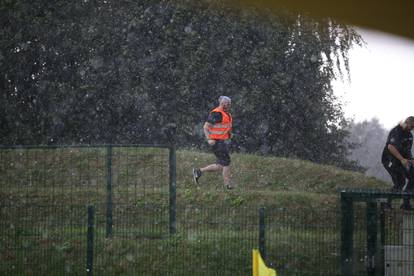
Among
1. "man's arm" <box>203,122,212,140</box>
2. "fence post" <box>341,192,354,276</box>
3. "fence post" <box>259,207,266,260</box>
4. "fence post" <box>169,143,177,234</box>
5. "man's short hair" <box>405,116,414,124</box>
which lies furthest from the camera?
"man's arm" <box>203,122,212,140</box>

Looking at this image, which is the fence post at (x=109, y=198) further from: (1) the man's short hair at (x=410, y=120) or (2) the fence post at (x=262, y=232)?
(1) the man's short hair at (x=410, y=120)

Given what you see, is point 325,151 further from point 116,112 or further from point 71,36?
point 71,36

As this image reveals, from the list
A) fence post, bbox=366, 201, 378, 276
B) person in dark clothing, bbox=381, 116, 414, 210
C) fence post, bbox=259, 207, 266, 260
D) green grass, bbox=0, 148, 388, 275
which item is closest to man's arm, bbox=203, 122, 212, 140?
green grass, bbox=0, 148, 388, 275

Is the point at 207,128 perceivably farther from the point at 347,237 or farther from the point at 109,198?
the point at 347,237

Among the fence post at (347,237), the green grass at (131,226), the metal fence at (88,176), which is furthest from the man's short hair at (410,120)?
the fence post at (347,237)

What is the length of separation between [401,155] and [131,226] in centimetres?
529

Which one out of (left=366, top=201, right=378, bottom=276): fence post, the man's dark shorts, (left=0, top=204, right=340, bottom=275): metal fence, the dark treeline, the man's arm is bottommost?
(left=0, top=204, right=340, bottom=275): metal fence

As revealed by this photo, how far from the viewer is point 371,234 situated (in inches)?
358

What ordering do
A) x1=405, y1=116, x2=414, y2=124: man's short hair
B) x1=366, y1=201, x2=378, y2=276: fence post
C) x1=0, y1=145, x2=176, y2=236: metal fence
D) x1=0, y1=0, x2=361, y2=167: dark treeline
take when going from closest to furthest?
x1=366, y1=201, x2=378, y2=276: fence post
x1=0, y1=145, x2=176, y2=236: metal fence
x1=405, y1=116, x2=414, y2=124: man's short hair
x1=0, y1=0, x2=361, y2=167: dark treeline

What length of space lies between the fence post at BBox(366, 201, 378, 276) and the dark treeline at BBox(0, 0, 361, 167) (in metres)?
14.3

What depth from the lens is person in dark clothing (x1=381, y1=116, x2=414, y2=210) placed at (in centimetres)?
1345

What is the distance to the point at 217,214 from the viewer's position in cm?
1329

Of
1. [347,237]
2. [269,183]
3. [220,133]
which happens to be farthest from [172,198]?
[269,183]

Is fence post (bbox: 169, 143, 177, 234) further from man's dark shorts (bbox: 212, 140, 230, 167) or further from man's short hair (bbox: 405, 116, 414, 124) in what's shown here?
man's short hair (bbox: 405, 116, 414, 124)
